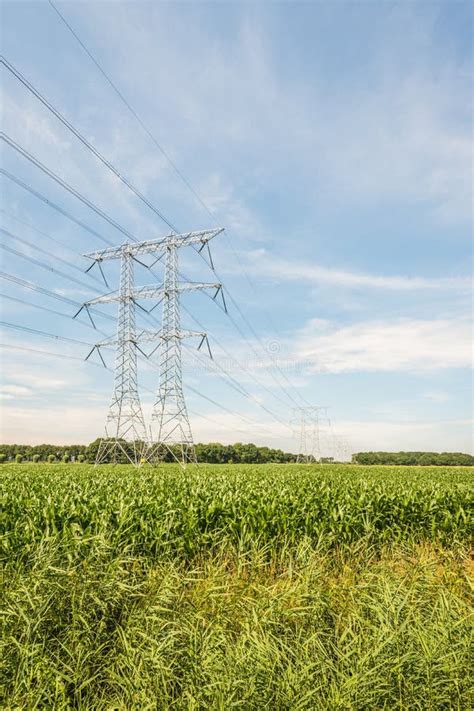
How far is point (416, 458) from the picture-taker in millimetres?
117500

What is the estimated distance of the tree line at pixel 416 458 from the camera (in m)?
108

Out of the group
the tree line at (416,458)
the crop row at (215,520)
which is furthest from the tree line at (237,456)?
the crop row at (215,520)

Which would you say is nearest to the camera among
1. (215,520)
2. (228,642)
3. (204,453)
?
(228,642)

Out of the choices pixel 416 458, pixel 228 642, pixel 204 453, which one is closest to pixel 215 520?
pixel 228 642

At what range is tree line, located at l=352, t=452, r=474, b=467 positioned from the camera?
108 m

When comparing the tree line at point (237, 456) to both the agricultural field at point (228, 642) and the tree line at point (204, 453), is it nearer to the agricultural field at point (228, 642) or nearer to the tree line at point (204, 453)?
the tree line at point (204, 453)

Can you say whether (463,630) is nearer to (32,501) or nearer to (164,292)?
(32,501)

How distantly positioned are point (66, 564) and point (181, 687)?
214cm

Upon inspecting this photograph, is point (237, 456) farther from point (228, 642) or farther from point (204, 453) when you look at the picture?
point (228, 642)

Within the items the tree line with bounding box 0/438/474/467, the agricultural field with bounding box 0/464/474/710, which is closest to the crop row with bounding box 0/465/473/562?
the agricultural field with bounding box 0/464/474/710

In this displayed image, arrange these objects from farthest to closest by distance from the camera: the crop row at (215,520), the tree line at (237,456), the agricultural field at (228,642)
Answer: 1. the tree line at (237,456)
2. the crop row at (215,520)
3. the agricultural field at (228,642)

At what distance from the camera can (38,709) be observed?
344 centimetres

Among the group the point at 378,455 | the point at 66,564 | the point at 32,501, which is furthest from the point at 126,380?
the point at 378,455

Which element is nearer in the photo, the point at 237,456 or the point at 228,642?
the point at 228,642
